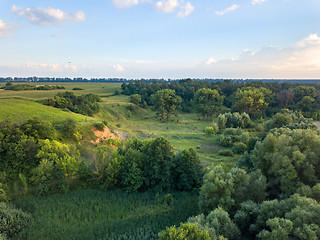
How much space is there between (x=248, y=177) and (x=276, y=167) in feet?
10.9

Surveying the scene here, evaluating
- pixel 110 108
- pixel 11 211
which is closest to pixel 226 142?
pixel 11 211

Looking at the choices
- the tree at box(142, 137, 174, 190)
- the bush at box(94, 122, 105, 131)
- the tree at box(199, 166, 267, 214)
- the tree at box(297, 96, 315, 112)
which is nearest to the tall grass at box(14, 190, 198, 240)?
the tree at box(142, 137, 174, 190)

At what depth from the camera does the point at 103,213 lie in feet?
76.4

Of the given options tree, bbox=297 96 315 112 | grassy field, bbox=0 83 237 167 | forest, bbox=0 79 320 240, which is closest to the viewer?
forest, bbox=0 79 320 240

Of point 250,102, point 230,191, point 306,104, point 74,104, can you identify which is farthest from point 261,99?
point 230,191

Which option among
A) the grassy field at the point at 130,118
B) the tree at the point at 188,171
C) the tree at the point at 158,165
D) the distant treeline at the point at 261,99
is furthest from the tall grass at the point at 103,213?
the distant treeline at the point at 261,99

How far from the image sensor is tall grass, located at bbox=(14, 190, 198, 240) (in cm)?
1972

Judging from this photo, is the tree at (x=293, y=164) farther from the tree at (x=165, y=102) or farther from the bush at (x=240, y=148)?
the tree at (x=165, y=102)

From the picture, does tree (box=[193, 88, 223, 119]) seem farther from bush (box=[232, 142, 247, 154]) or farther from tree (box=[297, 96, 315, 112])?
bush (box=[232, 142, 247, 154])

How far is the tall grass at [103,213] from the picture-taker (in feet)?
64.7

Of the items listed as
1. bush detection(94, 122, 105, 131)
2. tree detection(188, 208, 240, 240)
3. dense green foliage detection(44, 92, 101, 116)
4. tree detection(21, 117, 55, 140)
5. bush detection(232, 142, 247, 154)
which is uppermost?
dense green foliage detection(44, 92, 101, 116)

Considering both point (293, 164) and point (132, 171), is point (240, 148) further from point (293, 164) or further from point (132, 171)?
point (132, 171)

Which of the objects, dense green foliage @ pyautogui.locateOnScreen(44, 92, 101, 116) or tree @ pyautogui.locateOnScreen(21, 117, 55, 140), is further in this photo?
dense green foliage @ pyautogui.locateOnScreen(44, 92, 101, 116)

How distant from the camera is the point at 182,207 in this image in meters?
24.2
